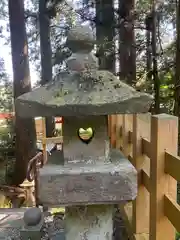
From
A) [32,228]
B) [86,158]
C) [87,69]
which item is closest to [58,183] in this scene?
[86,158]

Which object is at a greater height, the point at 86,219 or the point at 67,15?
the point at 67,15

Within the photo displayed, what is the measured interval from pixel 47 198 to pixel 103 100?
0.66 m

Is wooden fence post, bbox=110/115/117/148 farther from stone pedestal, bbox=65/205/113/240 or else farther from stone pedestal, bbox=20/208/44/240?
stone pedestal, bbox=65/205/113/240

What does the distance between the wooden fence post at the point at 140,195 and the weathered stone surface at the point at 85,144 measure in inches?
17.6

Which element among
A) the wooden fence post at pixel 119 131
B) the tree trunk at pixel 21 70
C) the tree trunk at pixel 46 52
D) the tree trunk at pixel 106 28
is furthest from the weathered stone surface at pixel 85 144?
the tree trunk at pixel 46 52

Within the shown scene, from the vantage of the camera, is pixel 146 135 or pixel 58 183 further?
pixel 146 135

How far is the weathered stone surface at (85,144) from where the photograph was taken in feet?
6.38

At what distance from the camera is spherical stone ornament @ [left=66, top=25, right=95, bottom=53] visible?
1.93 meters

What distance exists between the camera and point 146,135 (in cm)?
240

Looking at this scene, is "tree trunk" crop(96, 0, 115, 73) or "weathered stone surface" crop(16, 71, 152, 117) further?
"tree trunk" crop(96, 0, 115, 73)

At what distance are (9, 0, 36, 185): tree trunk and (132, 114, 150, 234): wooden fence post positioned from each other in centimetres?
518

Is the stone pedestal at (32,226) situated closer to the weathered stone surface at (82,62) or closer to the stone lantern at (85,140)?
the stone lantern at (85,140)

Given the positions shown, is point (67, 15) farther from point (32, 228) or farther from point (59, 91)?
Result: point (59, 91)

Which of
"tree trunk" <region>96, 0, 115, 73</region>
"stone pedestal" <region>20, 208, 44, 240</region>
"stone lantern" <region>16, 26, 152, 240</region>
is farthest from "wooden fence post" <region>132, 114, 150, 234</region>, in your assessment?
"tree trunk" <region>96, 0, 115, 73</region>
